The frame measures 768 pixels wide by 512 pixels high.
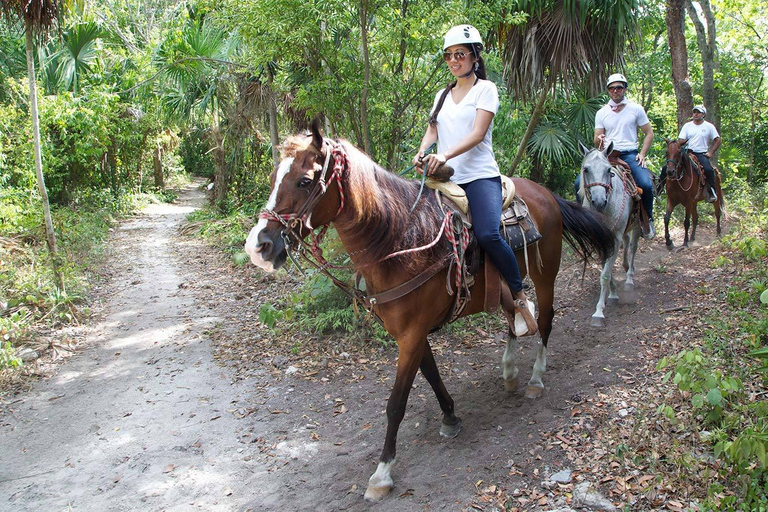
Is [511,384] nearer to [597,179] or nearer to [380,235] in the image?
[380,235]

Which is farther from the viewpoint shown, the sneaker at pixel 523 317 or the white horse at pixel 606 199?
the white horse at pixel 606 199

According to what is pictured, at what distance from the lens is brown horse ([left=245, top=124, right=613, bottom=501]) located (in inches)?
116

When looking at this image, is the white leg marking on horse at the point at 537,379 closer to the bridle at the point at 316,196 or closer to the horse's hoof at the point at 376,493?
the horse's hoof at the point at 376,493

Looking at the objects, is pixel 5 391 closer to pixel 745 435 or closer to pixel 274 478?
pixel 274 478

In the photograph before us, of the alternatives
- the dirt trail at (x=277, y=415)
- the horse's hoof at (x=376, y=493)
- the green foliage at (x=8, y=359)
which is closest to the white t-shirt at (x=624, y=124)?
the dirt trail at (x=277, y=415)

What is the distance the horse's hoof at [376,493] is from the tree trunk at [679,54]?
1005cm

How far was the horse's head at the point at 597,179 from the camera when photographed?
252 inches

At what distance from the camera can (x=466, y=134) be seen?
3809 mm

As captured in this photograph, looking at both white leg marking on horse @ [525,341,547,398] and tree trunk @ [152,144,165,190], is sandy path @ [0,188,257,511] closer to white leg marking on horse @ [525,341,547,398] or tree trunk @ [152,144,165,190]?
white leg marking on horse @ [525,341,547,398]

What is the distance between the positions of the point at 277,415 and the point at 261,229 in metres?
2.71

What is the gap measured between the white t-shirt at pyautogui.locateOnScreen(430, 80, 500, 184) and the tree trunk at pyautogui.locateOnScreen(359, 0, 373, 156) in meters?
2.47

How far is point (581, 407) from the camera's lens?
168 inches

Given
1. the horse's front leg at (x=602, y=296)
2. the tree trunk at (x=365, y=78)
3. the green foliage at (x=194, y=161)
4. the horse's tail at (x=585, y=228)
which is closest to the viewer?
the horse's tail at (x=585, y=228)

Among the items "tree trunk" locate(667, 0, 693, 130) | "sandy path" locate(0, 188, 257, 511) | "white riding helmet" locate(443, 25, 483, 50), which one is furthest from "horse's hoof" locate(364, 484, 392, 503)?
"tree trunk" locate(667, 0, 693, 130)
